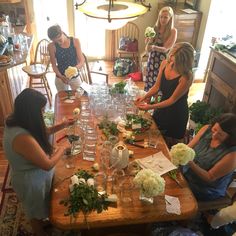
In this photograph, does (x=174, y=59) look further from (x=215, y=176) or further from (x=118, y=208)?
(x=118, y=208)

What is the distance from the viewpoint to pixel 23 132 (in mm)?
1810

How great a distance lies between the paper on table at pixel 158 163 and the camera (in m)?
2.12

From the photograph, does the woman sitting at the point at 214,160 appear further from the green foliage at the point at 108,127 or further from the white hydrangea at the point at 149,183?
the green foliage at the point at 108,127

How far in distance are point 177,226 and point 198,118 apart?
182 centimetres

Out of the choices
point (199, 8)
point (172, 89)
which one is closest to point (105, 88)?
point (172, 89)

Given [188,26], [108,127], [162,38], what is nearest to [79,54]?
[162,38]

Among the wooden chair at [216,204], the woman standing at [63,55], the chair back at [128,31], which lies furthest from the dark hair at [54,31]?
the chair back at [128,31]

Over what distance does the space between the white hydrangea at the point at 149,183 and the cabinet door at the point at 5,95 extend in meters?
2.84

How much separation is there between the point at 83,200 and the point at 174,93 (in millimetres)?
1476

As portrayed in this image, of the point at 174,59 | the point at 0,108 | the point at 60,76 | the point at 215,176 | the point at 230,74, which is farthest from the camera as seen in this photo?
the point at 0,108

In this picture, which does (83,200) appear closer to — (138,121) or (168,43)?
(138,121)

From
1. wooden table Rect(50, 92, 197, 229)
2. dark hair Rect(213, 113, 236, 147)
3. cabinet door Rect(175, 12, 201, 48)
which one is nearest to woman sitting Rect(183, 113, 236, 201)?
dark hair Rect(213, 113, 236, 147)

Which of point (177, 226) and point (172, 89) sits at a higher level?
point (172, 89)

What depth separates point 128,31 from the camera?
602 centimetres
